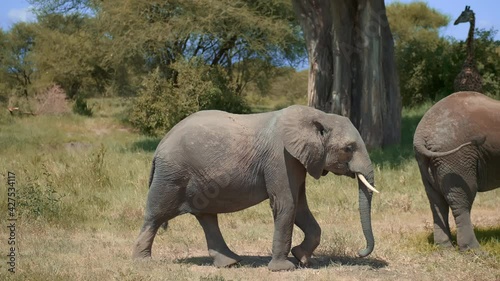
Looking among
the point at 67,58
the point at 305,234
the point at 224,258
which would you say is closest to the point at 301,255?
the point at 305,234

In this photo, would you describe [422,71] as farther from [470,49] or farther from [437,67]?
[470,49]

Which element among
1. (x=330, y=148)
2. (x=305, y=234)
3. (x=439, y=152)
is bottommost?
(x=305, y=234)

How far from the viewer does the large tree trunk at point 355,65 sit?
15805mm

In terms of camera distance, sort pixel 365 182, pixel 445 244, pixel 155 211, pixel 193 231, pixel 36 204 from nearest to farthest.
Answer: pixel 365 182 → pixel 155 211 → pixel 445 244 → pixel 193 231 → pixel 36 204

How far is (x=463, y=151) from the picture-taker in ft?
23.8

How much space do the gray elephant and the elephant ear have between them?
1447mm

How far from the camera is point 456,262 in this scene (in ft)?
22.9

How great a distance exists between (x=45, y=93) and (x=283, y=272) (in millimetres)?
28728

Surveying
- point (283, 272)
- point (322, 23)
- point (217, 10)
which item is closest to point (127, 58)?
point (217, 10)

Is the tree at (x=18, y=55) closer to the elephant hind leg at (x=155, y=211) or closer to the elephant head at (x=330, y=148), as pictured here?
the elephant hind leg at (x=155, y=211)

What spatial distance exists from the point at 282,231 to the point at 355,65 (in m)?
10.4

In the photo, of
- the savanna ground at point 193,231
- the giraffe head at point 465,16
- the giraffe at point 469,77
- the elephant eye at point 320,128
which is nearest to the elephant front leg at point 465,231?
the savanna ground at point 193,231

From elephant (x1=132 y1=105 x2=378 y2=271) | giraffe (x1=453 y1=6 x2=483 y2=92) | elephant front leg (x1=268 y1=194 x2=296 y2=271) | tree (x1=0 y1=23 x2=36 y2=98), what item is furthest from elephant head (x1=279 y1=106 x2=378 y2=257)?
tree (x1=0 y1=23 x2=36 y2=98)

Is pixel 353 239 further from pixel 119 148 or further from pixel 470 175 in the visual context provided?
pixel 119 148
